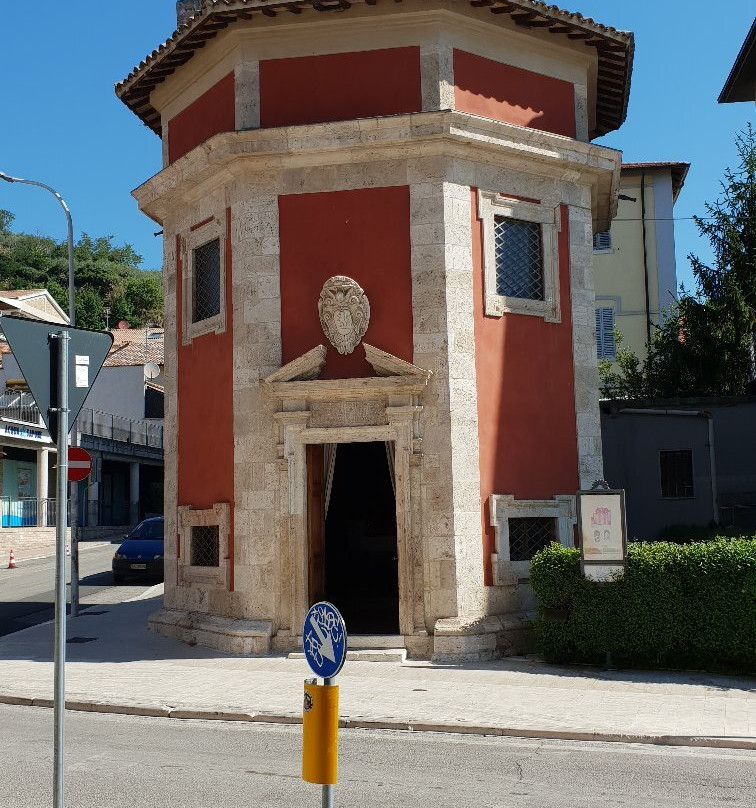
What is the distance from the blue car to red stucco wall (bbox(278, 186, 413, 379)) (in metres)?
11.9

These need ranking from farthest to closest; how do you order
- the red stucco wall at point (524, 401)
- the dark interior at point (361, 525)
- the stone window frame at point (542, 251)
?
the dark interior at point (361, 525) < the stone window frame at point (542, 251) < the red stucco wall at point (524, 401)

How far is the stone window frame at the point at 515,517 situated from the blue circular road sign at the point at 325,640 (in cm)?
926

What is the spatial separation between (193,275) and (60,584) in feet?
40.9

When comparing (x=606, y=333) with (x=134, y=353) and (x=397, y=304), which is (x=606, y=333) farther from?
(x=134, y=353)

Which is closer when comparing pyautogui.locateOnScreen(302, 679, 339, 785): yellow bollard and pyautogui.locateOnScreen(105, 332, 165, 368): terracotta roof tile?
pyautogui.locateOnScreen(302, 679, 339, 785): yellow bollard

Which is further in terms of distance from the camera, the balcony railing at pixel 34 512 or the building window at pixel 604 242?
the balcony railing at pixel 34 512

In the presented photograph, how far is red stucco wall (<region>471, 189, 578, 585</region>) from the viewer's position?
603 inches

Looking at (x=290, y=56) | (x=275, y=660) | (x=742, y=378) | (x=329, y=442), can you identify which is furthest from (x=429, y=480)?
(x=742, y=378)

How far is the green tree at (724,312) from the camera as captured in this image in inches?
1173

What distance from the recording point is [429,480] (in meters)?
14.9

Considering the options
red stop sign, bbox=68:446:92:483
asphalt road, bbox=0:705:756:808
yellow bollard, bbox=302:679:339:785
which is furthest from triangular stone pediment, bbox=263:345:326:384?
yellow bollard, bbox=302:679:339:785

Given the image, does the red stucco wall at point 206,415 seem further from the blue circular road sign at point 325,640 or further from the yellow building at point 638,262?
the yellow building at point 638,262

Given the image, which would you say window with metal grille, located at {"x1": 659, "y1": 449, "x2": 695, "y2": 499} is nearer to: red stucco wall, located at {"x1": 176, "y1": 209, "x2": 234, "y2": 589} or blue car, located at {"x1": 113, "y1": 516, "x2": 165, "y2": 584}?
red stucco wall, located at {"x1": 176, "y1": 209, "x2": 234, "y2": 589}

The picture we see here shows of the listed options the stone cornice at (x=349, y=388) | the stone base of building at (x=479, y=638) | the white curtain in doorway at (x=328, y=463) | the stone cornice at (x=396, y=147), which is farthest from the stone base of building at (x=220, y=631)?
the stone cornice at (x=396, y=147)
